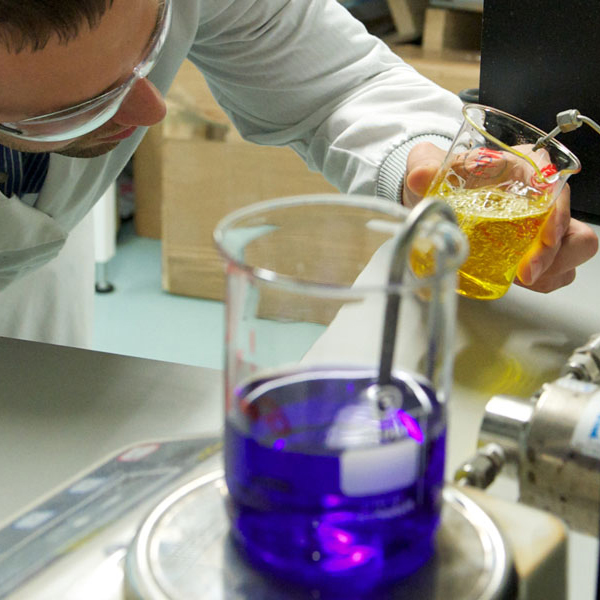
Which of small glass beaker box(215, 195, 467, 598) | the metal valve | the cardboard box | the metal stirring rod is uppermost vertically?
the metal stirring rod

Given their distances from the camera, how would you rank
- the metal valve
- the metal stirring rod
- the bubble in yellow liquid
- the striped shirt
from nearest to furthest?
the metal stirring rod, the metal valve, the bubble in yellow liquid, the striped shirt

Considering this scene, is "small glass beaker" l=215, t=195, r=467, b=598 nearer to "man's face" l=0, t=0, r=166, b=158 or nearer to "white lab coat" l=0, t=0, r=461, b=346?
→ "man's face" l=0, t=0, r=166, b=158

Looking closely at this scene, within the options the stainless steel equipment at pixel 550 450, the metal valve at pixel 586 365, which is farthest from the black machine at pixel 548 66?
the stainless steel equipment at pixel 550 450

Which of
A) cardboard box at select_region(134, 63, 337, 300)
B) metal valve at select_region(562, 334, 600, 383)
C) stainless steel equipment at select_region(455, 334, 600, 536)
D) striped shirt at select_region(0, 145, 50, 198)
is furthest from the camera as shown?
cardboard box at select_region(134, 63, 337, 300)

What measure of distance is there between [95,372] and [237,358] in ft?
1.17

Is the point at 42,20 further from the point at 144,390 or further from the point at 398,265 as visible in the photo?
the point at 398,265

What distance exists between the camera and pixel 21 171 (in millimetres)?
1041

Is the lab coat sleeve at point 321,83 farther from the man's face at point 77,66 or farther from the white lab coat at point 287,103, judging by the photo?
the man's face at point 77,66

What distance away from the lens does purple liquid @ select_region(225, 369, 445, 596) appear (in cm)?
37

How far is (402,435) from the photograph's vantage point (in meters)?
0.39

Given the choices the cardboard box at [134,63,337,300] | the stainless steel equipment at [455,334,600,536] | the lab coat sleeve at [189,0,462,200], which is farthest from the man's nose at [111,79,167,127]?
the cardboard box at [134,63,337,300]

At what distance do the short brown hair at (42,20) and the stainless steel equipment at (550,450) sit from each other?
42 centimetres

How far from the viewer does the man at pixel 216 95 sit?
2.41 ft

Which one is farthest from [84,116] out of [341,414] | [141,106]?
[341,414]
